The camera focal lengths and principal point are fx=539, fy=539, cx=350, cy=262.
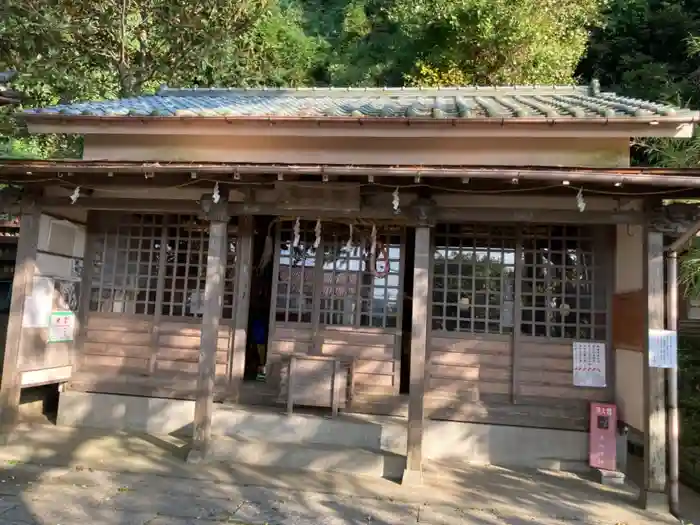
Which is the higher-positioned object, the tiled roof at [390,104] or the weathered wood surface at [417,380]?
the tiled roof at [390,104]

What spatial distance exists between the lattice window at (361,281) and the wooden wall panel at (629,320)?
2887 millimetres

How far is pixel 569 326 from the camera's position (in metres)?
7.36

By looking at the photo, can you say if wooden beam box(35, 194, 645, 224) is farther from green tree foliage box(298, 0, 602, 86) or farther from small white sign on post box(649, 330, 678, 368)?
green tree foliage box(298, 0, 602, 86)

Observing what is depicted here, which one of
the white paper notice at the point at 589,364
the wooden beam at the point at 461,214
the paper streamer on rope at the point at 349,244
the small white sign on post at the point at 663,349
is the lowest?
the white paper notice at the point at 589,364

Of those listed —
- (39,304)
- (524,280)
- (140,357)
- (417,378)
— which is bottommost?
(140,357)

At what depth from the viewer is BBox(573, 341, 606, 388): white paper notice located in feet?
23.5

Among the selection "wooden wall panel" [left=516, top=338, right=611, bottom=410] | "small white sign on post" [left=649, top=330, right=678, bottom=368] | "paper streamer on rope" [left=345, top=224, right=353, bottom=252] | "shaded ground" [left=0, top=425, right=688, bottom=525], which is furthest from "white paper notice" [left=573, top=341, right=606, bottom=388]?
"paper streamer on rope" [left=345, top=224, right=353, bottom=252]

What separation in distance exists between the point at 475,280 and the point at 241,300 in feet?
11.0

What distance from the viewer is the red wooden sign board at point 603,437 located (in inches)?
261

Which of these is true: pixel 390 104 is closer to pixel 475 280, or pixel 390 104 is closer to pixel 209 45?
pixel 475 280

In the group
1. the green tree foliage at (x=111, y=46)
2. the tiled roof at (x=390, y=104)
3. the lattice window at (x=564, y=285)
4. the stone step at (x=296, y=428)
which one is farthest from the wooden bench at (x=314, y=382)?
the green tree foliage at (x=111, y=46)

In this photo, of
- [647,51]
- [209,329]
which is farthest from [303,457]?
[647,51]

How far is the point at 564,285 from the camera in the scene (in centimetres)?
739

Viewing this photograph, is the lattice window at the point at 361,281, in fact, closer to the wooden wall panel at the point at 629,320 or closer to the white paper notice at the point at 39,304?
the wooden wall panel at the point at 629,320
